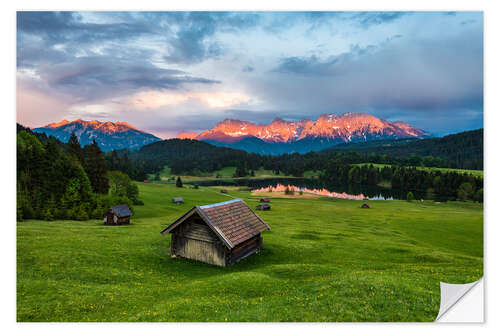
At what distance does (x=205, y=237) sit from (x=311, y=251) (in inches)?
454

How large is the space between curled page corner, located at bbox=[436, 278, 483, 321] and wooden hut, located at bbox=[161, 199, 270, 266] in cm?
1295

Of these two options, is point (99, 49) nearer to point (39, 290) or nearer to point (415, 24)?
point (39, 290)

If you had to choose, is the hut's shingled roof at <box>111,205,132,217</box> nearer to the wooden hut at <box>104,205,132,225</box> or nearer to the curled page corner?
the wooden hut at <box>104,205,132,225</box>

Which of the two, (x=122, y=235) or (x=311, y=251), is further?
(x=122, y=235)

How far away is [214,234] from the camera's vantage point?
20.0 m

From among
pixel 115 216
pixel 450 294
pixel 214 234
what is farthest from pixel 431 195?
pixel 115 216

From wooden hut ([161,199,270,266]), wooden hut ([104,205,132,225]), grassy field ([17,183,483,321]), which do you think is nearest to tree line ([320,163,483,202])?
grassy field ([17,183,483,321])

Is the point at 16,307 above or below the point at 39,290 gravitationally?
below

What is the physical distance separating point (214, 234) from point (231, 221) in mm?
1933

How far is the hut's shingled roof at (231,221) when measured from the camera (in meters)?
19.2

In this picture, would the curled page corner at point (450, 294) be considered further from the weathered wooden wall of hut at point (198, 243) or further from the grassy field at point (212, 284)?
the weathered wooden wall of hut at point (198, 243)

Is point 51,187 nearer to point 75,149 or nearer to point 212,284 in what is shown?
point 75,149
